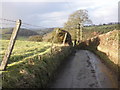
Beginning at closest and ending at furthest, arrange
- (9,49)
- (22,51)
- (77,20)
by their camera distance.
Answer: (9,49)
(22,51)
(77,20)

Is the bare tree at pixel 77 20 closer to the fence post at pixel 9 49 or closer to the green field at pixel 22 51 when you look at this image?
the green field at pixel 22 51

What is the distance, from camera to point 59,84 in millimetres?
9289

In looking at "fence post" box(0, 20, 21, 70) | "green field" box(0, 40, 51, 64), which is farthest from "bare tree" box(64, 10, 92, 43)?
"fence post" box(0, 20, 21, 70)

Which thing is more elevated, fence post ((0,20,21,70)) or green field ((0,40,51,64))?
fence post ((0,20,21,70))

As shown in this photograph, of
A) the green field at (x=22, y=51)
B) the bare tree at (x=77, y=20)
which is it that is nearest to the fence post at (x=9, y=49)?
the green field at (x=22, y=51)

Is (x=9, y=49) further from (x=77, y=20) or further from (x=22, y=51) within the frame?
(x=77, y=20)

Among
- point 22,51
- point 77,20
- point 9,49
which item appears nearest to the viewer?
point 9,49

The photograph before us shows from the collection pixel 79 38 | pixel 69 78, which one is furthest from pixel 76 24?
pixel 69 78

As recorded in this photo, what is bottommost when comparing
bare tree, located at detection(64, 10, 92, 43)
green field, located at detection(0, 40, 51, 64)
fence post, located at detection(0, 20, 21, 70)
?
green field, located at detection(0, 40, 51, 64)

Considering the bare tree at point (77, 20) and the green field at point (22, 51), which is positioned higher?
the bare tree at point (77, 20)

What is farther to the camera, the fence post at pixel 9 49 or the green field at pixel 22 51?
the green field at pixel 22 51

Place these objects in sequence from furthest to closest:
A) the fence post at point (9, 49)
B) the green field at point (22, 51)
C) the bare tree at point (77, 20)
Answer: the bare tree at point (77, 20) < the green field at point (22, 51) < the fence post at point (9, 49)

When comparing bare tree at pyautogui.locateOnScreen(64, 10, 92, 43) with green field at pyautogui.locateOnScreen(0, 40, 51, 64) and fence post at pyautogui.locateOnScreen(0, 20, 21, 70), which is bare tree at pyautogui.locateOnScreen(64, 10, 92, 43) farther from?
fence post at pyautogui.locateOnScreen(0, 20, 21, 70)

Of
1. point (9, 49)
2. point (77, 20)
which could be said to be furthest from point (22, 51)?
point (77, 20)
